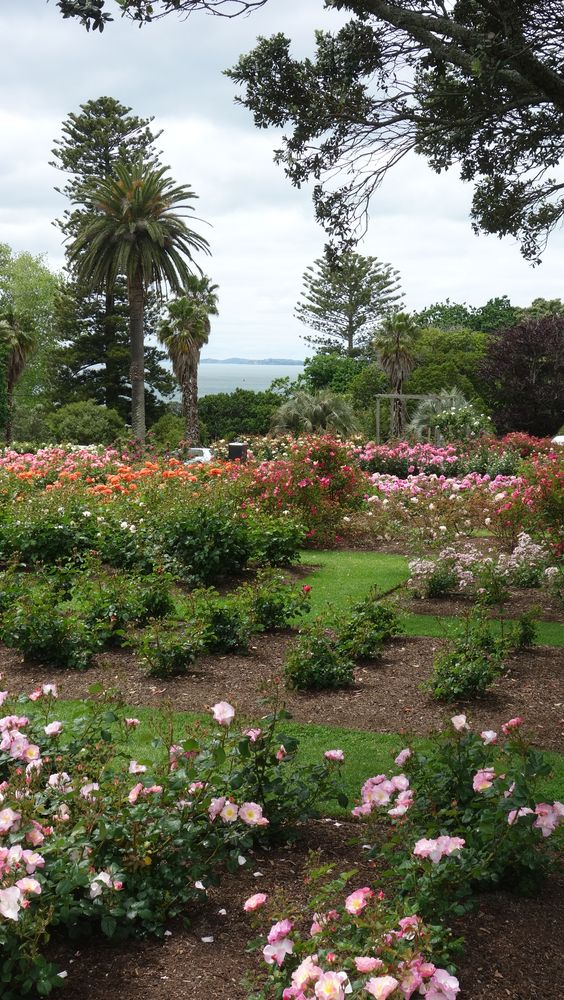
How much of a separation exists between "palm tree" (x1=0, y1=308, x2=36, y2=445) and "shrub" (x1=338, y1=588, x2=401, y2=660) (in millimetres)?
31216

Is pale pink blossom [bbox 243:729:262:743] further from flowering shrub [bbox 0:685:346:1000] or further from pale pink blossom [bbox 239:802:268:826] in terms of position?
pale pink blossom [bbox 239:802:268:826]

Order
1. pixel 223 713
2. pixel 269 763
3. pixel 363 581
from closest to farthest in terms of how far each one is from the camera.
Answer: pixel 223 713 → pixel 269 763 → pixel 363 581

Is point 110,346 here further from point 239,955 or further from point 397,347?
point 239,955

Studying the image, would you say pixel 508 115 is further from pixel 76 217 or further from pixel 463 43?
pixel 76 217

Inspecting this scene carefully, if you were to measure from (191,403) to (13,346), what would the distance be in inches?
351

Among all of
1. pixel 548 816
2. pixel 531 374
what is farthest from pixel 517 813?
pixel 531 374

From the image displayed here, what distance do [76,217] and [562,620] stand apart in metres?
32.6

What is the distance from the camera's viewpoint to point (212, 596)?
5.87m

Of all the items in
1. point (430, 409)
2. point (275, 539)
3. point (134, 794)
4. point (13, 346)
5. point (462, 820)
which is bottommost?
point (462, 820)

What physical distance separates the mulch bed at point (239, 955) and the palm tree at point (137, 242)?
2617 cm

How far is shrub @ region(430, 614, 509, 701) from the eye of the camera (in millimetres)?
4672

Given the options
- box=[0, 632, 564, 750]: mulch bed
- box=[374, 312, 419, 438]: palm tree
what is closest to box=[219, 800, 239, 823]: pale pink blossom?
box=[0, 632, 564, 750]: mulch bed

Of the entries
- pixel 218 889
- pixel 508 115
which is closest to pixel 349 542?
pixel 508 115

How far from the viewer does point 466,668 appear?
15.4 ft
